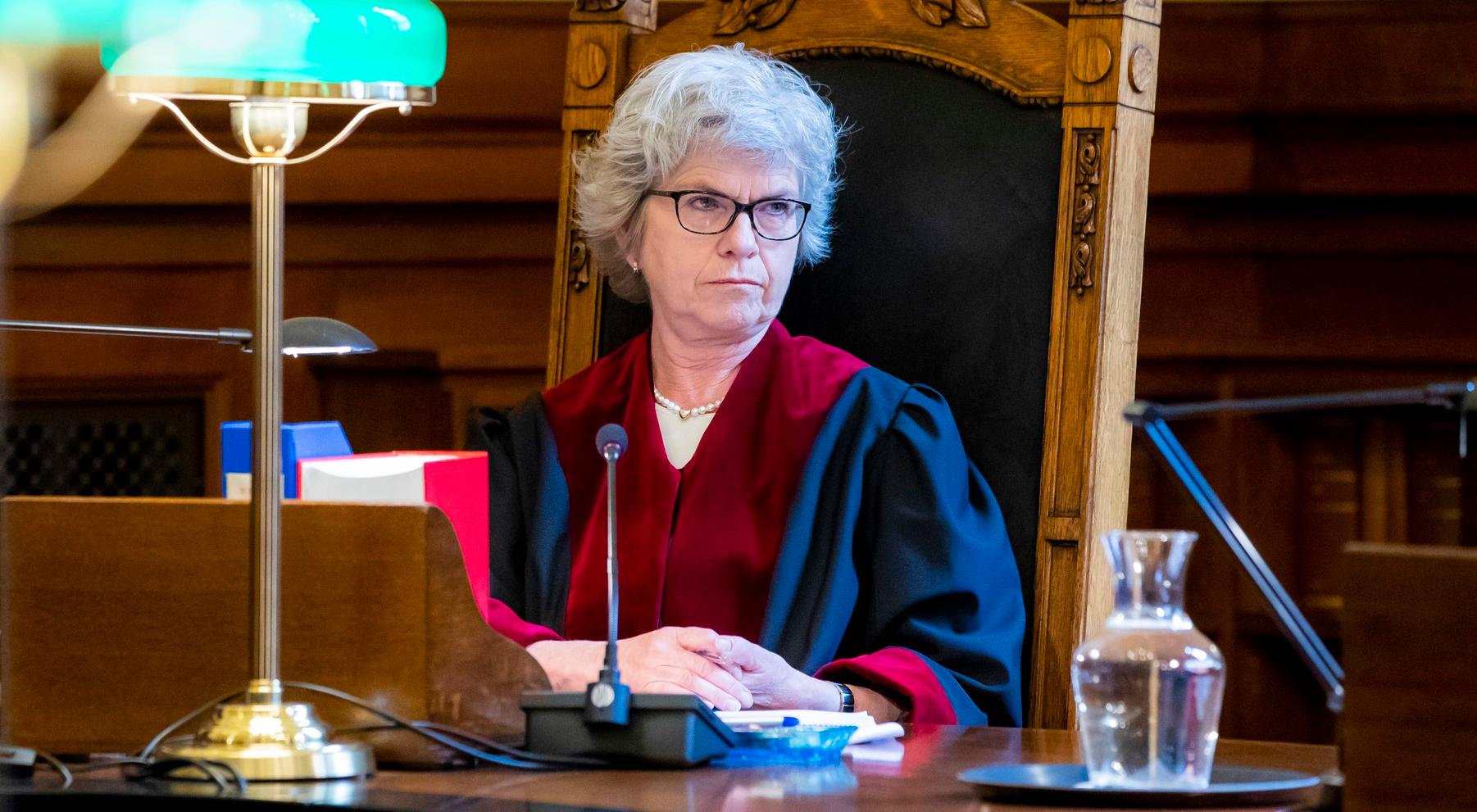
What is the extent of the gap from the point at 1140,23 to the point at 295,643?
127cm

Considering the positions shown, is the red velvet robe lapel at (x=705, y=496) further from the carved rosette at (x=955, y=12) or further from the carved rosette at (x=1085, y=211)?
the carved rosette at (x=955, y=12)

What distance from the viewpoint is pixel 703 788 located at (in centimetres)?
122

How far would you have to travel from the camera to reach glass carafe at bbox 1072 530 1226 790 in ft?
3.59

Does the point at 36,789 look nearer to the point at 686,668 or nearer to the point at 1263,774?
the point at 686,668

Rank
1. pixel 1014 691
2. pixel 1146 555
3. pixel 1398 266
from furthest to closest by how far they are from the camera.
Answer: pixel 1398 266
pixel 1014 691
pixel 1146 555

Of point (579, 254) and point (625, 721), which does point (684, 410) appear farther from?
point (625, 721)

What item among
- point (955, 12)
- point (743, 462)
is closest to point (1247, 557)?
point (743, 462)

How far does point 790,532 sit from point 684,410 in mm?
264

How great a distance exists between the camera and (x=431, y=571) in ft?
4.34

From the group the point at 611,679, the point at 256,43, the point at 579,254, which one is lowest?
the point at 611,679

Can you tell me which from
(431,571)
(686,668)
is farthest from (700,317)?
(431,571)

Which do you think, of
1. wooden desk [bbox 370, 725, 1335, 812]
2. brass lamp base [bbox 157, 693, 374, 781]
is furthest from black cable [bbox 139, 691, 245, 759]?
wooden desk [bbox 370, 725, 1335, 812]

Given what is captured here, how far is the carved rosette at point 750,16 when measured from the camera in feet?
7.76

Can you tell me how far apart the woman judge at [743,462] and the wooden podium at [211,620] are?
516 mm
